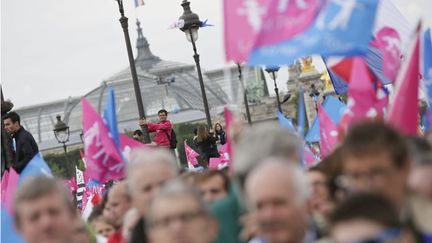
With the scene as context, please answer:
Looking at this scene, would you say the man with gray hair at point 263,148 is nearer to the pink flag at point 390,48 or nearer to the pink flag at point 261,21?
the pink flag at point 261,21

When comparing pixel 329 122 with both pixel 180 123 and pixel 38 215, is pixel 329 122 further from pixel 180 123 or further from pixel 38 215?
pixel 180 123

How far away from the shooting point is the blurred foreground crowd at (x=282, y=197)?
4.59m

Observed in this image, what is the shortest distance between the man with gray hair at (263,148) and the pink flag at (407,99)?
4.37ft

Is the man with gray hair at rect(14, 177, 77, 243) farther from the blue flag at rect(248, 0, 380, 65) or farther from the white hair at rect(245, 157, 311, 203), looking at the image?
the blue flag at rect(248, 0, 380, 65)

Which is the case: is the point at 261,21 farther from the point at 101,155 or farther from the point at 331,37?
the point at 101,155

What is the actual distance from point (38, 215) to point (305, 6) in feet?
7.65

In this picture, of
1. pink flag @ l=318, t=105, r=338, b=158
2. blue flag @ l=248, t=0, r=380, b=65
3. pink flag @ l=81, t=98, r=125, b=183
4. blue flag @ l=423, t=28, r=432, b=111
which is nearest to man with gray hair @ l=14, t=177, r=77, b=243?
blue flag @ l=248, t=0, r=380, b=65

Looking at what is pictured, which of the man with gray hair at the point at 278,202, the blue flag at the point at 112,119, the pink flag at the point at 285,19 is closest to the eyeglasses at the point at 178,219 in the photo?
the man with gray hair at the point at 278,202

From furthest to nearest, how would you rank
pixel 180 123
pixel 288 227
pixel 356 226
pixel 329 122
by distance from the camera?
pixel 180 123, pixel 329 122, pixel 288 227, pixel 356 226

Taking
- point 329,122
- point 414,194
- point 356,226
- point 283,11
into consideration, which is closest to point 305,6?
point 283,11

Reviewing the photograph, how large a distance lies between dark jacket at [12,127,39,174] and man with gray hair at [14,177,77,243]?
6.90m

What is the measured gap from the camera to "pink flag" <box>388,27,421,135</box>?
7160 millimetres

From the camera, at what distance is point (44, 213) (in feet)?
18.9

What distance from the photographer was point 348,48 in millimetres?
7199
